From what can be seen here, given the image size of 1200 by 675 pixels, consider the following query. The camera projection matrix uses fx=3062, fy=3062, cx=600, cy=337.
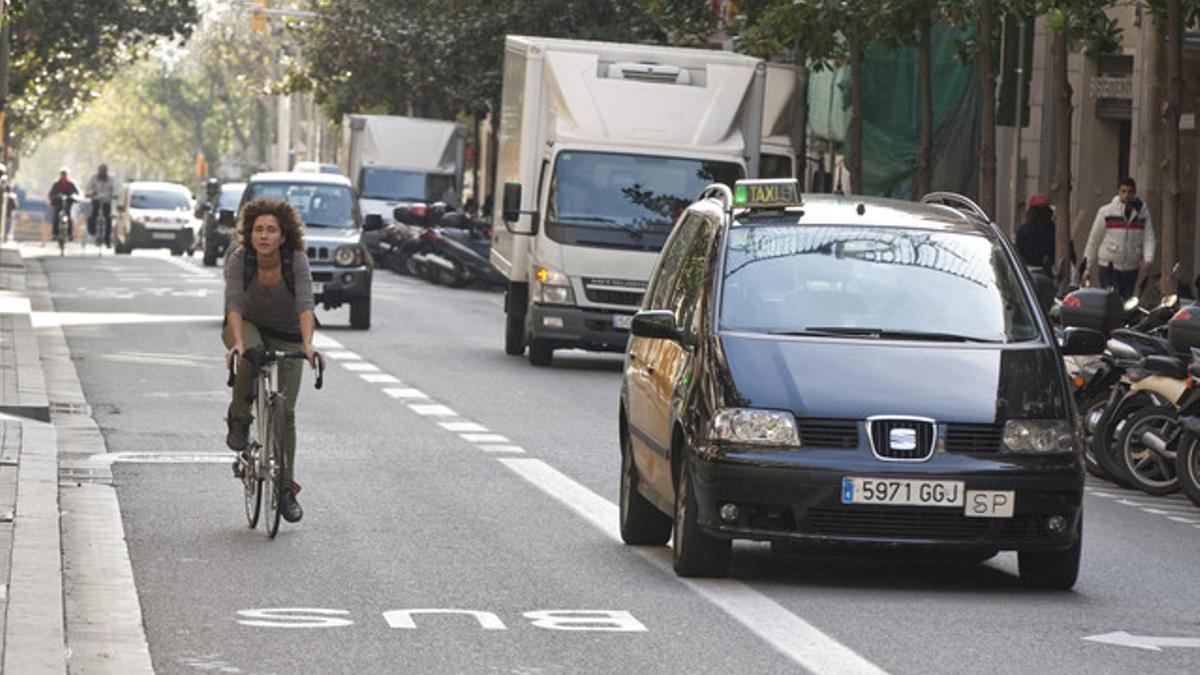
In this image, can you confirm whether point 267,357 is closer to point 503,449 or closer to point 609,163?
point 503,449

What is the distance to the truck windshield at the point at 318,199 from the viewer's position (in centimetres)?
3275

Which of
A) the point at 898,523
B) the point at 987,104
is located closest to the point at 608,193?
the point at 987,104

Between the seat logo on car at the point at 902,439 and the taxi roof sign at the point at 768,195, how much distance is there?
1.59 metres

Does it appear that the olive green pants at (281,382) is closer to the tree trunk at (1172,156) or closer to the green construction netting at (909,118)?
the tree trunk at (1172,156)

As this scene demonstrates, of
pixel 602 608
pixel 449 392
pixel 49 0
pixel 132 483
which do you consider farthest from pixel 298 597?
pixel 49 0

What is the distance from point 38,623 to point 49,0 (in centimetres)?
4376

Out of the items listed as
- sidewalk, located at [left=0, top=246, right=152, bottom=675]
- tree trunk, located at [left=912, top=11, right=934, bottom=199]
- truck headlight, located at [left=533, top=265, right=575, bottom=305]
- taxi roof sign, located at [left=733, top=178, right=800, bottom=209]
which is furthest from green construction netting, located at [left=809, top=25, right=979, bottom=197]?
taxi roof sign, located at [left=733, top=178, right=800, bottom=209]

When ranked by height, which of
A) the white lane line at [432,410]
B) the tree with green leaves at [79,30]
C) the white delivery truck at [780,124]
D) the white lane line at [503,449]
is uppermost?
the tree with green leaves at [79,30]

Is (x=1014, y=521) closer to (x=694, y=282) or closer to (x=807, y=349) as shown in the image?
(x=807, y=349)

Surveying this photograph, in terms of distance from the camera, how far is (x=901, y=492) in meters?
11.4

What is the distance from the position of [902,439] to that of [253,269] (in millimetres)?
3694

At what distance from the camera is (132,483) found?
1567 cm

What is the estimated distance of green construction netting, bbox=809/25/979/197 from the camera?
135 ft

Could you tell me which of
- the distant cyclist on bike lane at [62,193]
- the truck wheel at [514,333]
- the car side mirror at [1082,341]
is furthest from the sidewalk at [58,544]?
the distant cyclist on bike lane at [62,193]
